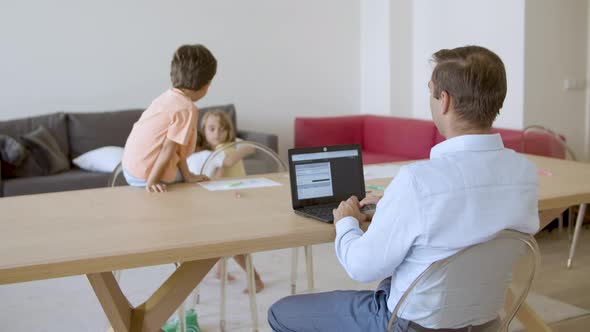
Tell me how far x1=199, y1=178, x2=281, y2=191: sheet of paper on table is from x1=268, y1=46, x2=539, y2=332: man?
3.30 feet

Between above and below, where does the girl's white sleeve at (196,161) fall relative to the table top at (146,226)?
below

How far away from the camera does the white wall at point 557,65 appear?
529 centimetres

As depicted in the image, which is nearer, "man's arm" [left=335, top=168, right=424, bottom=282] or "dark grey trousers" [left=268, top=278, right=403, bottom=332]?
"man's arm" [left=335, top=168, right=424, bottom=282]

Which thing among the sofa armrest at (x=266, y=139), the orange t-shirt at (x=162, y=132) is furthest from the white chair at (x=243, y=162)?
the sofa armrest at (x=266, y=139)

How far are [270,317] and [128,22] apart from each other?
4.37m

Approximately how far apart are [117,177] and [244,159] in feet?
2.17

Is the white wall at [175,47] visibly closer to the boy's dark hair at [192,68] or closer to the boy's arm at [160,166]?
the boy's dark hair at [192,68]

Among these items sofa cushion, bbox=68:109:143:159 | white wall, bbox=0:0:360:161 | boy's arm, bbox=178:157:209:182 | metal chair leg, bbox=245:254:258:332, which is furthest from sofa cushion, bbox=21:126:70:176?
metal chair leg, bbox=245:254:258:332

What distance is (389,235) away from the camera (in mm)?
1725

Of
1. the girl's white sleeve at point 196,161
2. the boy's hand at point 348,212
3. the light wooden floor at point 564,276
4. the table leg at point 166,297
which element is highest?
the boy's hand at point 348,212

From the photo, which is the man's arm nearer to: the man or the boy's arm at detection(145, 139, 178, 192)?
the man

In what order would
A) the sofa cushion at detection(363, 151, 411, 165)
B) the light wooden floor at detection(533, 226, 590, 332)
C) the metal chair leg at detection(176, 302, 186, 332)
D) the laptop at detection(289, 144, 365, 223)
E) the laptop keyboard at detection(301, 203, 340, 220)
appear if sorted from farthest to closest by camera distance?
1. the sofa cushion at detection(363, 151, 411, 165)
2. the light wooden floor at detection(533, 226, 590, 332)
3. the metal chair leg at detection(176, 302, 186, 332)
4. the laptop at detection(289, 144, 365, 223)
5. the laptop keyboard at detection(301, 203, 340, 220)

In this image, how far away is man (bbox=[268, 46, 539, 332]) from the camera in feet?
5.54

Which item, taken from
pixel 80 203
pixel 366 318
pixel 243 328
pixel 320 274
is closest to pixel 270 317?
pixel 366 318
